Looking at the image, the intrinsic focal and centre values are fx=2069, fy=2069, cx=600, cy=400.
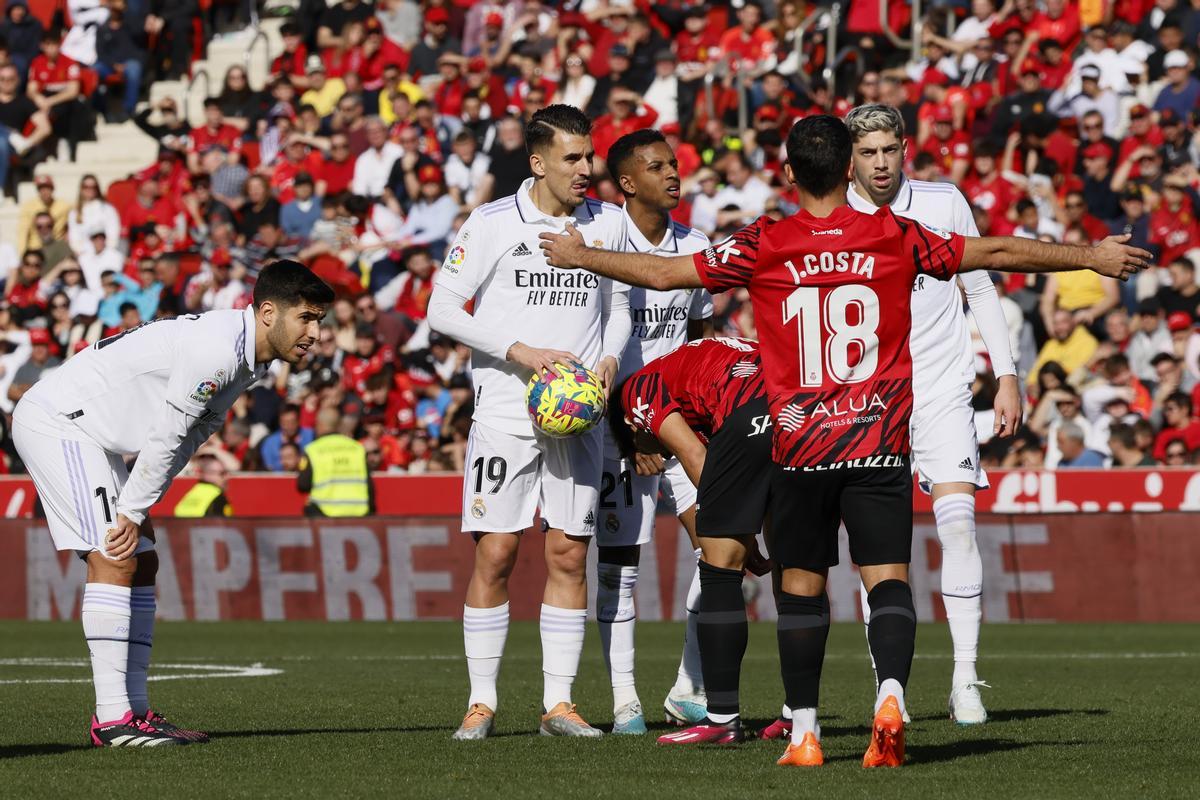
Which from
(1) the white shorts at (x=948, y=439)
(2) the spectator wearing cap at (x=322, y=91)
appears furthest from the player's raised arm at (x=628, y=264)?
(2) the spectator wearing cap at (x=322, y=91)

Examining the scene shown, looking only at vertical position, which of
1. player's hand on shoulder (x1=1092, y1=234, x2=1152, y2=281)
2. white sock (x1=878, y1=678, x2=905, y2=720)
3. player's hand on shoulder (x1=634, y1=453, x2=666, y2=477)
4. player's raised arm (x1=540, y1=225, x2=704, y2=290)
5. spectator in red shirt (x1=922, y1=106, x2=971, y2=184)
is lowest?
white sock (x1=878, y1=678, x2=905, y2=720)

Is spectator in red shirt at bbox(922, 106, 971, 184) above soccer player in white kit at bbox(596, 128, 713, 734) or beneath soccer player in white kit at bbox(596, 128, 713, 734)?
above

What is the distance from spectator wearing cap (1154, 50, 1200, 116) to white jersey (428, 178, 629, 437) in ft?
46.2

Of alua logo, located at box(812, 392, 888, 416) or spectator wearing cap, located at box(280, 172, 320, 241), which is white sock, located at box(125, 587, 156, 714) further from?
spectator wearing cap, located at box(280, 172, 320, 241)

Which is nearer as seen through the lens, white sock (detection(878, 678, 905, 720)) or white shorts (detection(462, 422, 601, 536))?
white sock (detection(878, 678, 905, 720))

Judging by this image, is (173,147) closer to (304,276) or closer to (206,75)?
(206,75)

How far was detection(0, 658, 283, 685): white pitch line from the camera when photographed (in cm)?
1238

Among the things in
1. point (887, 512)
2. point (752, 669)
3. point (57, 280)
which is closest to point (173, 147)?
point (57, 280)

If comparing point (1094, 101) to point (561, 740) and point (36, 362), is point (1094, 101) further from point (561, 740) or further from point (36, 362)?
point (561, 740)

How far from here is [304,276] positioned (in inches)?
340

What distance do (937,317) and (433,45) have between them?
18.3m

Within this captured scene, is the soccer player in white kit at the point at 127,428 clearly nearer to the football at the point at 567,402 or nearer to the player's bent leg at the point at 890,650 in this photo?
the football at the point at 567,402

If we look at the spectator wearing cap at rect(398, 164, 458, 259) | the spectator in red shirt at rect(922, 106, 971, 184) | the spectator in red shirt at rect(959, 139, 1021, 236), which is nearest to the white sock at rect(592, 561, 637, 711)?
the spectator in red shirt at rect(959, 139, 1021, 236)

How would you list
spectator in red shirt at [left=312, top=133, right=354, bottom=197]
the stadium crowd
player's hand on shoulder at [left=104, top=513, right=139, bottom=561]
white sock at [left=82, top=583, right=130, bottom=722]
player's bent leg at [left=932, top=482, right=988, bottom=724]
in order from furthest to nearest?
1. spectator in red shirt at [left=312, top=133, right=354, bottom=197]
2. the stadium crowd
3. player's bent leg at [left=932, top=482, right=988, bottom=724]
4. white sock at [left=82, top=583, right=130, bottom=722]
5. player's hand on shoulder at [left=104, top=513, right=139, bottom=561]
